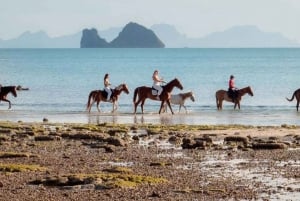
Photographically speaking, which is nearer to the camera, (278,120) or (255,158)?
(255,158)

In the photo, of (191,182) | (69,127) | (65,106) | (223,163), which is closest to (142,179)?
(191,182)

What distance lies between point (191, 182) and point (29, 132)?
1199 centimetres

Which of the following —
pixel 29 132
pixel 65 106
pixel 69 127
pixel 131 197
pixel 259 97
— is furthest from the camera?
pixel 259 97

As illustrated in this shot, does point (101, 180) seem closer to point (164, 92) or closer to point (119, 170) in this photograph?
point (119, 170)

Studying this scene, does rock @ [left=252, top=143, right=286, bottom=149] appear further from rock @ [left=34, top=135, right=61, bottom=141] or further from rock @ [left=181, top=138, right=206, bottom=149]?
rock @ [left=34, top=135, right=61, bottom=141]

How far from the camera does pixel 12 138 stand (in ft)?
83.7

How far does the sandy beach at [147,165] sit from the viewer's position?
596 inches

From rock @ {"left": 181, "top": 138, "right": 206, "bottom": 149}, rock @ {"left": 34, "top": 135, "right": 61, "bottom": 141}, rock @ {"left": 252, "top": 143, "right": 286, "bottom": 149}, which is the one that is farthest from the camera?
rock @ {"left": 34, "top": 135, "right": 61, "bottom": 141}

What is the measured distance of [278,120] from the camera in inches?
1503

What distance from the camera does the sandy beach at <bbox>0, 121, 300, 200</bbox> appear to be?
49.7 feet

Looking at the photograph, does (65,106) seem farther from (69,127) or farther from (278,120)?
(69,127)

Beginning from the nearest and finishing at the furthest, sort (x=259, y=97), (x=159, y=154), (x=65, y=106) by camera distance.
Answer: (x=159, y=154) < (x=65, y=106) < (x=259, y=97)

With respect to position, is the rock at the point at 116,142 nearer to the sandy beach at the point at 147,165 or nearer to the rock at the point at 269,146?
the sandy beach at the point at 147,165

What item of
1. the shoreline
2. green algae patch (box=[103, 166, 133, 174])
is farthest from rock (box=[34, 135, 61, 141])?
the shoreline
